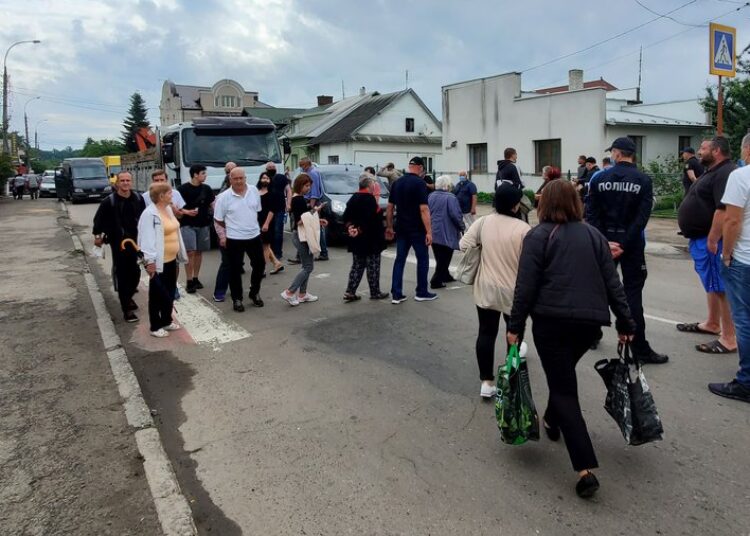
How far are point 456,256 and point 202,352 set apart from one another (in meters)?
→ 6.90

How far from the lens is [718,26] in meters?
11.3

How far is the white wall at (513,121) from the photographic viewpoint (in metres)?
21.7

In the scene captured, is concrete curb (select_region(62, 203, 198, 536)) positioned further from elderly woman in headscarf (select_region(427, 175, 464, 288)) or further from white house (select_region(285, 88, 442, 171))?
white house (select_region(285, 88, 442, 171))

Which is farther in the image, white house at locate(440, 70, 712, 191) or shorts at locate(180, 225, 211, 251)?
white house at locate(440, 70, 712, 191)

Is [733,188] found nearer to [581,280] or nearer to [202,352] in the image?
[581,280]

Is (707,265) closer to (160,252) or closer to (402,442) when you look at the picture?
(402,442)

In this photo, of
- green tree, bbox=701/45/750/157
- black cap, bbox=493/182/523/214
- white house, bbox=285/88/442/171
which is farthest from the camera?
white house, bbox=285/88/442/171

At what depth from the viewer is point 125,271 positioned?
7125 millimetres

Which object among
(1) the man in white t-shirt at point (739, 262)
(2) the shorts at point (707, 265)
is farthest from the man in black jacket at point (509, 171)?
(1) the man in white t-shirt at point (739, 262)

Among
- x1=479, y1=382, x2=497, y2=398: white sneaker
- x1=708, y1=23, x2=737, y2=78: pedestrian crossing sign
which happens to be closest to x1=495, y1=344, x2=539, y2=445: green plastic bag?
x1=479, y1=382, x2=497, y2=398: white sneaker

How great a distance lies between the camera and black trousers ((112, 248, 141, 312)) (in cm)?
706

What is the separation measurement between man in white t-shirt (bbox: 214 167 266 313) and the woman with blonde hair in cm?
85

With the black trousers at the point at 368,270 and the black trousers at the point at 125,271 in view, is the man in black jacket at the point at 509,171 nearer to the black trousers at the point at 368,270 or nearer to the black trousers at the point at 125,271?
the black trousers at the point at 368,270

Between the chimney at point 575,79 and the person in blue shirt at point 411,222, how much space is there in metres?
20.1
